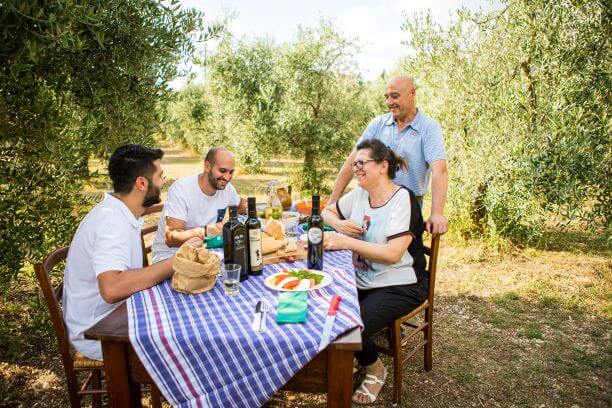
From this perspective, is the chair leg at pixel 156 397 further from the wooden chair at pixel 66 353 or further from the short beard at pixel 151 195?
the short beard at pixel 151 195

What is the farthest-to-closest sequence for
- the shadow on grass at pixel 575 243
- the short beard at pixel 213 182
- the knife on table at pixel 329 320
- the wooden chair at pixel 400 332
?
1. the shadow on grass at pixel 575 243
2. the short beard at pixel 213 182
3. the wooden chair at pixel 400 332
4. the knife on table at pixel 329 320

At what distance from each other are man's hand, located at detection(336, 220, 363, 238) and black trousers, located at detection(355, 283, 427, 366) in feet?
1.45

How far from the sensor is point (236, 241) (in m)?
2.35

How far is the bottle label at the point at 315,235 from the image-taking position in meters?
2.49

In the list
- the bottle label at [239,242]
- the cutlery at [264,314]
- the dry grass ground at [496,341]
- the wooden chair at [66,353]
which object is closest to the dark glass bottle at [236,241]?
the bottle label at [239,242]

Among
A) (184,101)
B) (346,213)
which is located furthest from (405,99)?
(184,101)

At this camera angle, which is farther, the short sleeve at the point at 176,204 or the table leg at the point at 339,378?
the short sleeve at the point at 176,204

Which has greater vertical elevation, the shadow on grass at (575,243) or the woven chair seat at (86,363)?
the woven chair seat at (86,363)

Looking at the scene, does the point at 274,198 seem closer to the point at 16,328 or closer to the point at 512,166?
the point at 16,328

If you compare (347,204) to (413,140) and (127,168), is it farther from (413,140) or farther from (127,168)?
(127,168)

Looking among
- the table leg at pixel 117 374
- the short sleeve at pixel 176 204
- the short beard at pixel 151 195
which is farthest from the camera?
the short sleeve at pixel 176 204

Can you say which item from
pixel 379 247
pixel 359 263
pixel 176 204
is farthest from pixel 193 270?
pixel 176 204

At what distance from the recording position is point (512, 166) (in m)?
5.41

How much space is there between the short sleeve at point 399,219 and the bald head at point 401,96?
1356 millimetres
